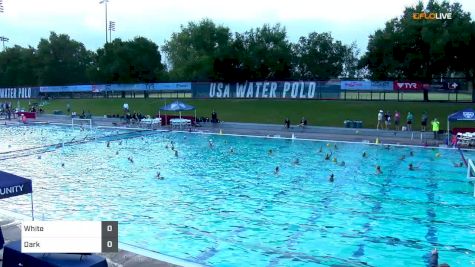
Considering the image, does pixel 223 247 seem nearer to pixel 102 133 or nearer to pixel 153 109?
pixel 102 133

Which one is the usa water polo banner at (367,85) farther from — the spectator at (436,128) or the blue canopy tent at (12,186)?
the blue canopy tent at (12,186)

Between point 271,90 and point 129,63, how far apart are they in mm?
30041

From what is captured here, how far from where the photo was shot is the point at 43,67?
93188mm

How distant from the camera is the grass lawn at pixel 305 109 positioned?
129 feet

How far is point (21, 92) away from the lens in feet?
257

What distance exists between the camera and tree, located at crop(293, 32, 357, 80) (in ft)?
218

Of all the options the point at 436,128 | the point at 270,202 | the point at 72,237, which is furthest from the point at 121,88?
the point at 72,237

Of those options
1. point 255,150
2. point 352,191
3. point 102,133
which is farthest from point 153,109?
point 352,191

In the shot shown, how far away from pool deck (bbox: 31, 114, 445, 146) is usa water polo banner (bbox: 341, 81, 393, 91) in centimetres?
1070

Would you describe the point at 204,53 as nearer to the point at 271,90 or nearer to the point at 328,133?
the point at 271,90

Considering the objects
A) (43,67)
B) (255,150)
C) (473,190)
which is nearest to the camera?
(473,190)

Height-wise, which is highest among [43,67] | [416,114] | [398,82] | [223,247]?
[43,67]

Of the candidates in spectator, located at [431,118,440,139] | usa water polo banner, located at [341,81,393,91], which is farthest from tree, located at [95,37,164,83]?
spectator, located at [431,118,440,139]

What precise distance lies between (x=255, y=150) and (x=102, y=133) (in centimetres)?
1591
